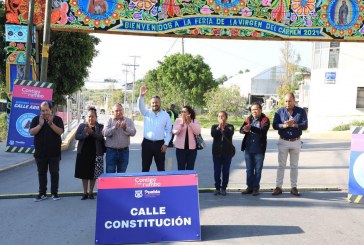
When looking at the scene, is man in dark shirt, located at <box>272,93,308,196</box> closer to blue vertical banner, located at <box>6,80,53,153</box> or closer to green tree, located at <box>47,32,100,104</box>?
blue vertical banner, located at <box>6,80,53,153</box>

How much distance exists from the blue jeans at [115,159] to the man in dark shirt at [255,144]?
228 cm

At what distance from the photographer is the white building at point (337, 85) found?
30.7 metres

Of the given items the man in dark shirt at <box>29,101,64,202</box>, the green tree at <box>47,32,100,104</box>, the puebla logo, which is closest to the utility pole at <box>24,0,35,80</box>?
the puebla logo

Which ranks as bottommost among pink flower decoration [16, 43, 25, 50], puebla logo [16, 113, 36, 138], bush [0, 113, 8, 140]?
bush [0, 113, 8, 140]

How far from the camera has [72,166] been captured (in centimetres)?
1309

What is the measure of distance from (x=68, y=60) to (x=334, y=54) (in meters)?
21.1

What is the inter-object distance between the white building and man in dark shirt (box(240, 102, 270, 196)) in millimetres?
24938

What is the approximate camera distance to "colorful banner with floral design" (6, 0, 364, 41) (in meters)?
11.3

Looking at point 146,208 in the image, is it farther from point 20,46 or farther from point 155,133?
point 20,46

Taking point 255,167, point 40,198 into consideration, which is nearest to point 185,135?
point 255,167

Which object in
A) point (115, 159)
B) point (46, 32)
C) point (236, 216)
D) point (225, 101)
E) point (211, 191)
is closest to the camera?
point (236, 216)

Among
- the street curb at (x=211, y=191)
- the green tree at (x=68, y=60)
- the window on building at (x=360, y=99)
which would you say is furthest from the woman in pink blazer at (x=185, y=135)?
the window on building at (x=360, y=99)

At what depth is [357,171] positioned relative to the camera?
25.1ft

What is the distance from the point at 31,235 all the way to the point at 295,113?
16.8 ft
